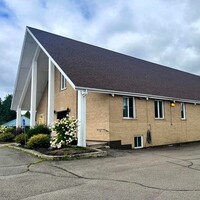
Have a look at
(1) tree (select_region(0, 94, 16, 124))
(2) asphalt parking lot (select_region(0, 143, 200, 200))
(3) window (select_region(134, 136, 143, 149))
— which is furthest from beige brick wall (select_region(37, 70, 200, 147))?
(1) tree (select_region(0, 94, 16, 124))

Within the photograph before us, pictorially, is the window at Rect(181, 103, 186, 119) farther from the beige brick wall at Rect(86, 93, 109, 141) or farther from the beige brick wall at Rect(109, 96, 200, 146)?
the beige brick wall at Rect(86, 93, 109, 141)

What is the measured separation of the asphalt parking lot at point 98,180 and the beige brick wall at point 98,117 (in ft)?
14.1

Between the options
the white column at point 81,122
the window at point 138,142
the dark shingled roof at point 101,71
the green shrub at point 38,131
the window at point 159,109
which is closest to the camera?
the white column at point 81,122

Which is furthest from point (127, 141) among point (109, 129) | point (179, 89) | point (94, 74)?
point (179, 89)

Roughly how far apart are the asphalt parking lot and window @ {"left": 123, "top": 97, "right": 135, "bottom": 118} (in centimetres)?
541

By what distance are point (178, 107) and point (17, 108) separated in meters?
16.3

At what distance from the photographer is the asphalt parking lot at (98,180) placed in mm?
5305

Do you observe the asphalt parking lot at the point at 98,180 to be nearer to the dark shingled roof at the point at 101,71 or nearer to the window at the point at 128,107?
the dark shingled roof at the point at 101,71

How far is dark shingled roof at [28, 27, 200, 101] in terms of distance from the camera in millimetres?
13273

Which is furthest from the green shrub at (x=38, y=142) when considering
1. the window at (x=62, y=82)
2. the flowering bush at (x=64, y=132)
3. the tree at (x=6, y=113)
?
the tree at (x=6, y=113)

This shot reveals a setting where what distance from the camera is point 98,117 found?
563 inches

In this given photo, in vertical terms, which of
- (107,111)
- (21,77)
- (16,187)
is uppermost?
(21,77)

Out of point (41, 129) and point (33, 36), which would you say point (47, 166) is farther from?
point (33, 36)

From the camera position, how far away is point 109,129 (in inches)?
530
